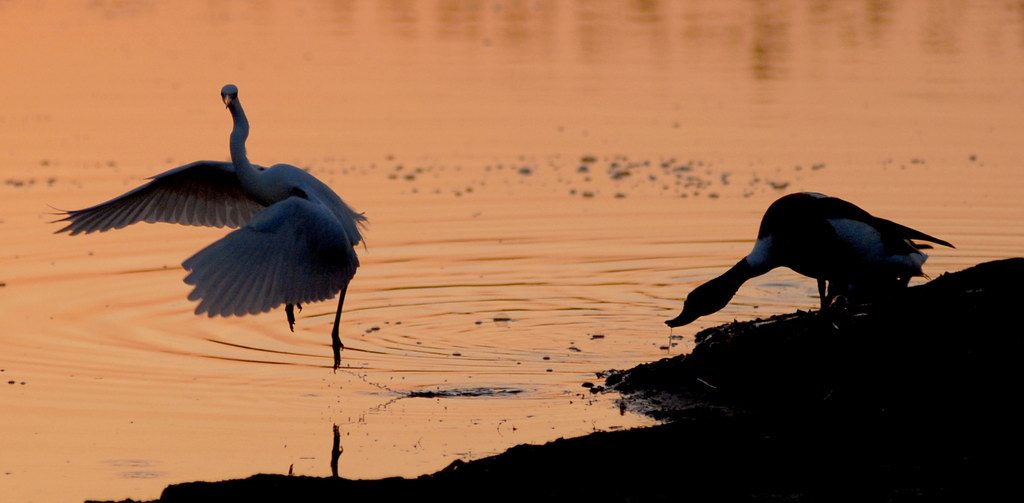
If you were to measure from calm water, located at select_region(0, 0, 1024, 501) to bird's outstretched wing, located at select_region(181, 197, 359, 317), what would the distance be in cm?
75

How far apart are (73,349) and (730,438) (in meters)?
5.51

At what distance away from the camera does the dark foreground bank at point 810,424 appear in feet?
21.9

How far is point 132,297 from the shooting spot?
12508 mm

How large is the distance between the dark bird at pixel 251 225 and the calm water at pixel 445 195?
781mm

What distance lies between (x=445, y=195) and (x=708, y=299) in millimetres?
7141

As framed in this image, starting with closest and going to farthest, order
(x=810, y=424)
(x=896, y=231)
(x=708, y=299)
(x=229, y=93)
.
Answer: (x=810, y=424)
(x=708, y=299)
(x=896, y=231)
(x=229, y=93)

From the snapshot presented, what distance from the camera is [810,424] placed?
771 centimetres

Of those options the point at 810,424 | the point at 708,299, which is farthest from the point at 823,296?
the point at 810,424

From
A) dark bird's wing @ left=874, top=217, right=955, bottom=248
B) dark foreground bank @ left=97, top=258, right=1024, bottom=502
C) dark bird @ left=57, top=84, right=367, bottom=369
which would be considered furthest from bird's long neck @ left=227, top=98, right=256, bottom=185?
dark bird's wing @ left=874, top=217, right=955, bottom=248

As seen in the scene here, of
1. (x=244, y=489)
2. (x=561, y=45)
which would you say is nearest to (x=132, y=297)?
(x=244, y=489)

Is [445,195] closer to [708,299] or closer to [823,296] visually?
[708,299]

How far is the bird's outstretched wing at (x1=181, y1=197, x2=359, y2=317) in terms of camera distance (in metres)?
8.92

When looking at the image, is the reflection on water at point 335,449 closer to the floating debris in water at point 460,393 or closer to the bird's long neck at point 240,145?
the floating debris in water at point 460,393

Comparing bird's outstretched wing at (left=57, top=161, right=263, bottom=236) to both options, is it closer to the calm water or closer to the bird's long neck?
the bird's long neck
